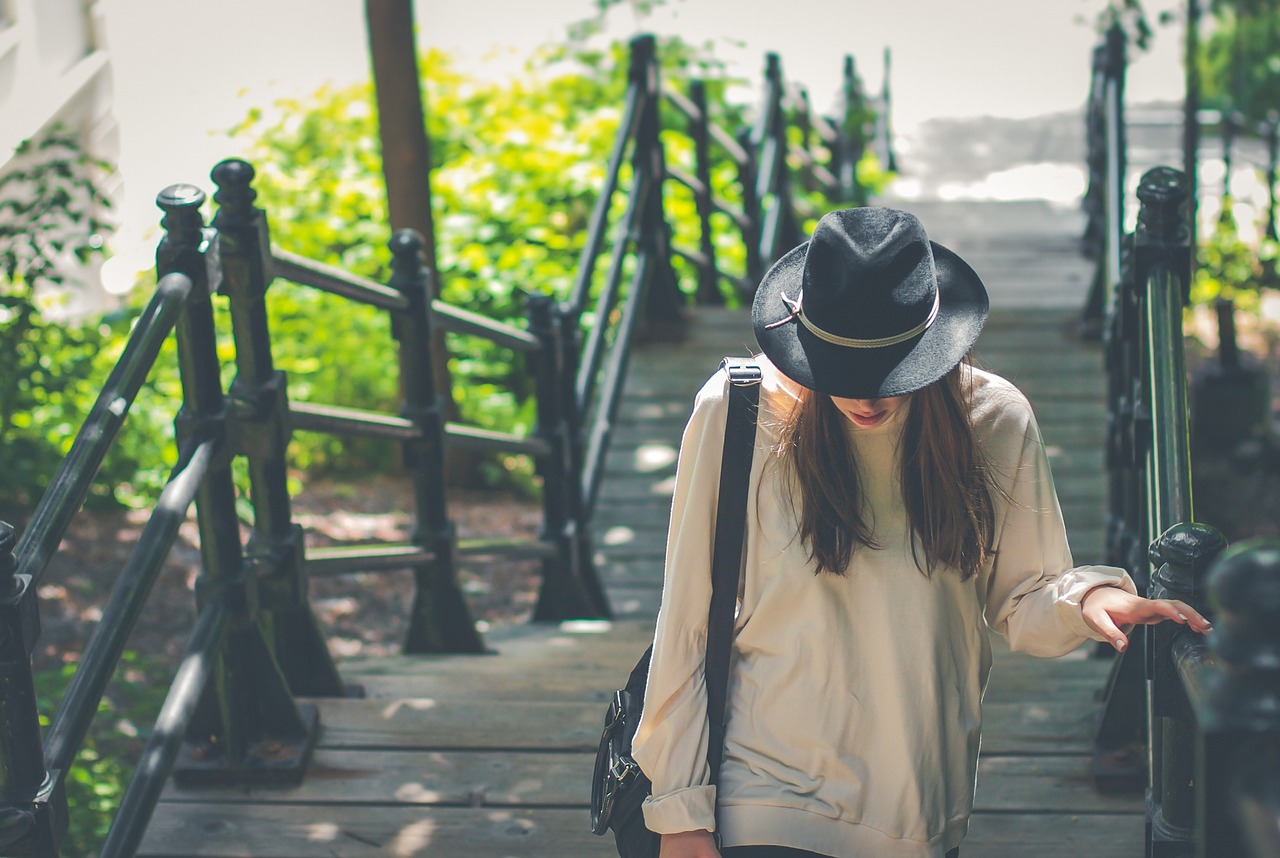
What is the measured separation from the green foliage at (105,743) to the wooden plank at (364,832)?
1076 millimetres

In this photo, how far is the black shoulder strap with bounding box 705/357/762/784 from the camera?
1.90 metres

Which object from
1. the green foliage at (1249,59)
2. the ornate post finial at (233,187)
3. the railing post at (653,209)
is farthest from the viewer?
the green foliage at (1249,59)

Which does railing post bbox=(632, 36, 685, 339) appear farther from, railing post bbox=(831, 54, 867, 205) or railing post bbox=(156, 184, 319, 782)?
railing post bbox=(831, 54, 867, 205)

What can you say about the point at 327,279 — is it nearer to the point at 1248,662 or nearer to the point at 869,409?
the point at 869,409

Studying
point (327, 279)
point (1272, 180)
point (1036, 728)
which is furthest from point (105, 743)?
point (1272, 180)

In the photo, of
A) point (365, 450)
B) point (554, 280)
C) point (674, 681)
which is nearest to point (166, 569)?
point (365, 450)

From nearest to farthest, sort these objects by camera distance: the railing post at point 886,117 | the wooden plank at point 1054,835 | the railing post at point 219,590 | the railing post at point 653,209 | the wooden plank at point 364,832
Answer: the wooden plank at point 1054,835 → the wooden plank at point 364,832 → the railing post at point 219,590 → the railing post at point 653,209 → the railing post at point 886,117

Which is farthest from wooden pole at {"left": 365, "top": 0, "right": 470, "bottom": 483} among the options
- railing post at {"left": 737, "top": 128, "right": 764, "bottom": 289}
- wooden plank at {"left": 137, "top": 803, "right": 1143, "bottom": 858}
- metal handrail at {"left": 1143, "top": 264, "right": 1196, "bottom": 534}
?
metal handrail at {"left": 1143, "top": 264, "right": 1196, "bottom": 534}

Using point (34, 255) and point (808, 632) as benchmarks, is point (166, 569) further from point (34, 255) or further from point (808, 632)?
point (808, 632)

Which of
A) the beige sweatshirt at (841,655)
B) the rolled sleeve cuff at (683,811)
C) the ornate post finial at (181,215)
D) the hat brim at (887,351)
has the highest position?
the ornate post finial at (181,215)

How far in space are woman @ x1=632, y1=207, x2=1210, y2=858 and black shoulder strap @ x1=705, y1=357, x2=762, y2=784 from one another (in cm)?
2

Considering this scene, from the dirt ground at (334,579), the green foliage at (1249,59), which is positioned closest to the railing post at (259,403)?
the dirt ground at (334,579)

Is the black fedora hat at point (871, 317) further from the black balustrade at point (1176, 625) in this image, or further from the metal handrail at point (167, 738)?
the metal handrail at point (167, 738)

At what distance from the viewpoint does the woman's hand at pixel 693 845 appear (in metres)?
1.84
